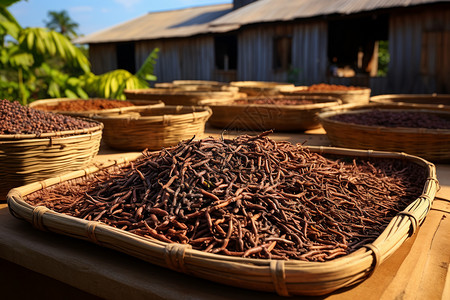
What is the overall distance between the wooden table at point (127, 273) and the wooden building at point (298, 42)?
7121mm

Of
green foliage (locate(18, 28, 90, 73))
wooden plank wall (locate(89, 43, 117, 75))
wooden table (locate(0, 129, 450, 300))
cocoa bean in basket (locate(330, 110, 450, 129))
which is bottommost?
wooden table (locate(0, 129, 450, 300))

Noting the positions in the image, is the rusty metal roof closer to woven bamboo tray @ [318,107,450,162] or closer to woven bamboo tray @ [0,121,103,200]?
woven bamboo tray @ [318,107,450,162]

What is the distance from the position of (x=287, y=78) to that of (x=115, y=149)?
7.35 m

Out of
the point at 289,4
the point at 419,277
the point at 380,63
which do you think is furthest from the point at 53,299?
the point at 380,63

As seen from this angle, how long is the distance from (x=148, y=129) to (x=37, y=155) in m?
1.02

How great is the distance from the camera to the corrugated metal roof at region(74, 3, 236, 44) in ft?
41.2

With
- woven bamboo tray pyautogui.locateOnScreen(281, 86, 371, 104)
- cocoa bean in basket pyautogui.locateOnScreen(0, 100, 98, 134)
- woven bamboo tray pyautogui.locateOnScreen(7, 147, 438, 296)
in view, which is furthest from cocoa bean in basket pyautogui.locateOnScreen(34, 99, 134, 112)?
woven bamboo tray pyautogui.locateOnScreen(7, 147, 438, 296)

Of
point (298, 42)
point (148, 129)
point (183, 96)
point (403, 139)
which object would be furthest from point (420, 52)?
point (148, 129)

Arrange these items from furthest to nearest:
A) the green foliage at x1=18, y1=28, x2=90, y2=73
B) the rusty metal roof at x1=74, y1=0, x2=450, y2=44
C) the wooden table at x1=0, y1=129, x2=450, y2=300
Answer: the rusty metal roof at x1=74, y1=0, x2=450, y2=44 < the green foliage at x1=18, y1=28, x2=90, y2=73 < the wooden table at x1=0, y1=129, x2=450, y2=300

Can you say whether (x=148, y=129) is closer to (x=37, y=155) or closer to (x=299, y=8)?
(x=37, y=155)

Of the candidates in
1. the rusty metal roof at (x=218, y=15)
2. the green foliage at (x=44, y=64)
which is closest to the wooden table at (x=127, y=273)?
the green foliage at (x=44, y=64)

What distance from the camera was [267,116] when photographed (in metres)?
3.81

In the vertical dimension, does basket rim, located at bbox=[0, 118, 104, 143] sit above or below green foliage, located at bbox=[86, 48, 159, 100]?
below

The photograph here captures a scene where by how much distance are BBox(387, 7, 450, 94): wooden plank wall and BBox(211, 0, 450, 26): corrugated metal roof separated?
567mm
